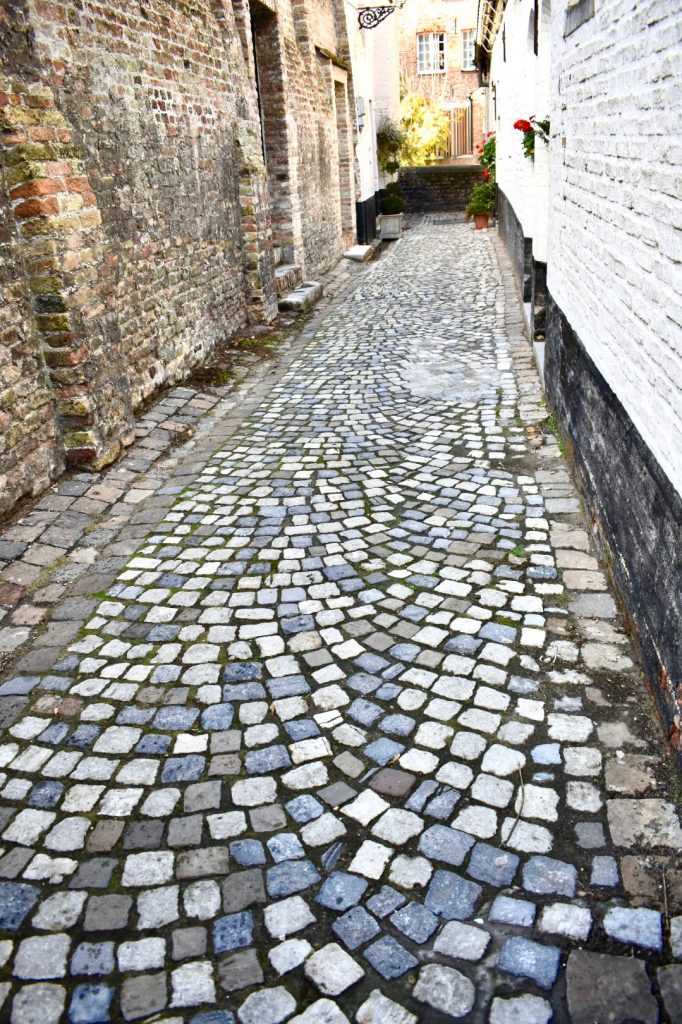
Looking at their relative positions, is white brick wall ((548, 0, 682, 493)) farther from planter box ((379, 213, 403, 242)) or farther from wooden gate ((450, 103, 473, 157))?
wooden gate ((450, 103, 473, 157))

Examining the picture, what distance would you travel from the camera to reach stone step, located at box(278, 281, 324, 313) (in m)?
11.3

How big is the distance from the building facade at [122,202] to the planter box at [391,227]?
8.21m

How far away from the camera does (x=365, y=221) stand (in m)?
18.5

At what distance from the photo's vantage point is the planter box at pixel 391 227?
20078 mm

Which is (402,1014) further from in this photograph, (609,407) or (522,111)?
(522,111)

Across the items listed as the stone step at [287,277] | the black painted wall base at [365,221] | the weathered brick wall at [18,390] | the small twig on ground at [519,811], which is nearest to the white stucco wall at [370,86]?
the black painted wall base at [365,221]

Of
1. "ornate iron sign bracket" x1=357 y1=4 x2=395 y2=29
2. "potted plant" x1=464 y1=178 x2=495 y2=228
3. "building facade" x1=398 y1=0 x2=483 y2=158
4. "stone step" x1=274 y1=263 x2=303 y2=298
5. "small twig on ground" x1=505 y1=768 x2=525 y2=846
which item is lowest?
"small twig on ground" x1=505 y1=768 x2=525 y2=846

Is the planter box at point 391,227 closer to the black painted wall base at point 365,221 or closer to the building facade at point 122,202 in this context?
the black painted wall base at point 365,221

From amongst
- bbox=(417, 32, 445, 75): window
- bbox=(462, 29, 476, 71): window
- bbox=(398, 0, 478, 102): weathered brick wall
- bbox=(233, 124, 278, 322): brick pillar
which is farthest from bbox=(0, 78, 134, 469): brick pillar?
bbox=(417, 32, 445, 75): window

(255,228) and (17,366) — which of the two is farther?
(255,228)

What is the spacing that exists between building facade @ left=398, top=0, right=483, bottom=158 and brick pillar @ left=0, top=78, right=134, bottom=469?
3168 cm

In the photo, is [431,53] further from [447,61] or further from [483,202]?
[483,202]

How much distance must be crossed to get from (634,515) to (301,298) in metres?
8.70

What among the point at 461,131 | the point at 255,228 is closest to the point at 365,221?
the point at 255,228
